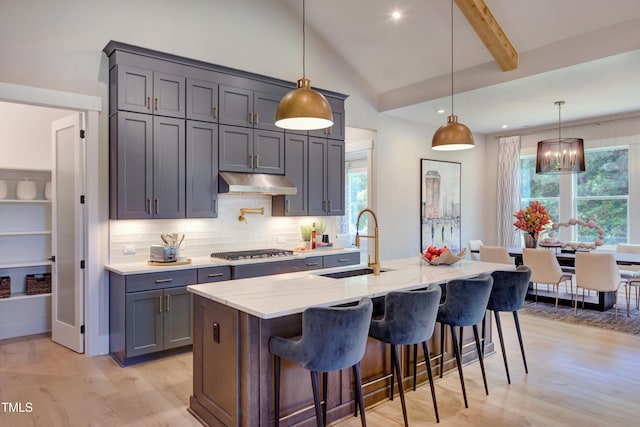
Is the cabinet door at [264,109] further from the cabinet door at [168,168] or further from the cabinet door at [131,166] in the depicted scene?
the cabinet door at [131,166]

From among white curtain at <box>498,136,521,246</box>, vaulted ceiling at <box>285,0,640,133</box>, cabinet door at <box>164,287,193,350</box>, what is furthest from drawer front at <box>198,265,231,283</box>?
white curtain at <box>498,136,521,246</box>

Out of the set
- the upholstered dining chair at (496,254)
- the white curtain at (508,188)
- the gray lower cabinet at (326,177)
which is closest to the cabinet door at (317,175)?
the gray lower cabinet at (326,177)

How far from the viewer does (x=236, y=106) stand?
15.6 ft

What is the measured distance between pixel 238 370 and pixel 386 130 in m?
5.17

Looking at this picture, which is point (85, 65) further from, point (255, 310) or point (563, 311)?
point (563, 311)

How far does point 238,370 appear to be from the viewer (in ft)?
A: 7.97

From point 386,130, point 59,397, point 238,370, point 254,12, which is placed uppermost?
point 254,12

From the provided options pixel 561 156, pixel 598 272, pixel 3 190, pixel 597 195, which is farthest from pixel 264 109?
pixel 597 195

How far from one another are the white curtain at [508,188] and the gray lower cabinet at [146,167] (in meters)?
6.38

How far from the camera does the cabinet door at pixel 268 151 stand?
194 inches

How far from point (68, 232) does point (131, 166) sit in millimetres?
1067

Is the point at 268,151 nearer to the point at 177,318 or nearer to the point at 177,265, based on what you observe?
the point at 177,265

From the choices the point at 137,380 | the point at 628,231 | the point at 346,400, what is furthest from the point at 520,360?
the point at 628,231

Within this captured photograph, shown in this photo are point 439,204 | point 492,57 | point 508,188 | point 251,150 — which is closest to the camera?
point 251,150
